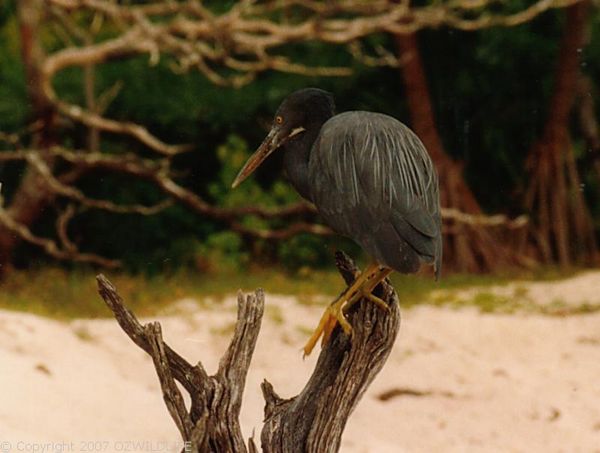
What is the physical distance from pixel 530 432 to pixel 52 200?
16.4 ft

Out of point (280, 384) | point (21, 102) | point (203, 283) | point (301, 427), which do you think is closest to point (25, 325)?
point (280, 384)

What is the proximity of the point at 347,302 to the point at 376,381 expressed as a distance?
3.22m

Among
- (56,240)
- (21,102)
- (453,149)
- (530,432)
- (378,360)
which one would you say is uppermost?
(21,102)

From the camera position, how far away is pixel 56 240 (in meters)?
9.73

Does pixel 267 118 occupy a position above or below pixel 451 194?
above

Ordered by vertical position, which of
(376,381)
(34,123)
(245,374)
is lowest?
(376,381)

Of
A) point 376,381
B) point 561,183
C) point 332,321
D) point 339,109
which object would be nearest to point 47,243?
point 339,109

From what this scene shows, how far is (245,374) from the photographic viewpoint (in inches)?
115

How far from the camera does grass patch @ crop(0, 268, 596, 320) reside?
302 inches

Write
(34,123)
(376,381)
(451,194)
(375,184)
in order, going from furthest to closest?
(451,194) < (34,123) < (376,381) < (375,184)

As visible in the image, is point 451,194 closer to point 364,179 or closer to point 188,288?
point 188,288

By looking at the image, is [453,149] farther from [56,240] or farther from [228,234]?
[56,240]

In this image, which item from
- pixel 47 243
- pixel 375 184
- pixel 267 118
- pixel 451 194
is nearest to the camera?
pixel 375 184

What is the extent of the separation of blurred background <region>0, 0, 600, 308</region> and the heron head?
6263 mm
